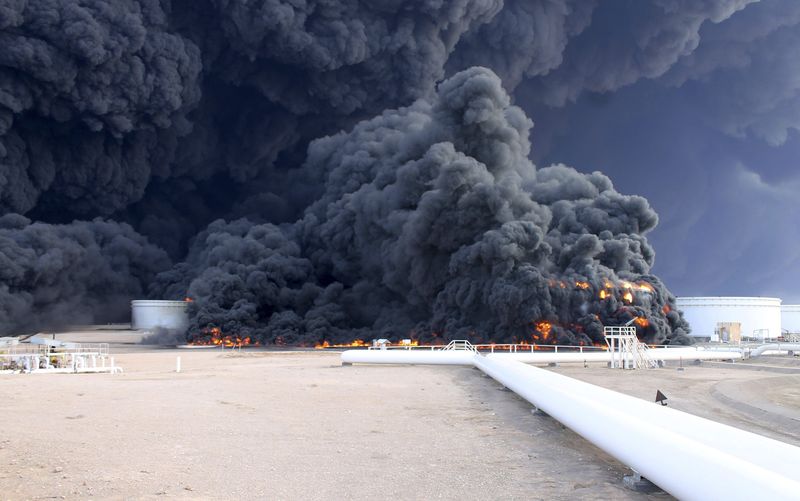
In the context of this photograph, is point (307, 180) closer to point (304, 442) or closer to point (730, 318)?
point (730, 318)

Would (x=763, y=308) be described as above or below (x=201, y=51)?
below

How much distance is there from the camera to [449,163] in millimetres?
63688

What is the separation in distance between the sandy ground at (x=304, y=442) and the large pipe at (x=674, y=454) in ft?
1.77

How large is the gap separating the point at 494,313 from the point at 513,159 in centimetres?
1960

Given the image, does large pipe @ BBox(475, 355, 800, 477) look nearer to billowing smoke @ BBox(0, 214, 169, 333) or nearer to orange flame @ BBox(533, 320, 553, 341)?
orange flame @ BBox(533, 320, 553, 341)

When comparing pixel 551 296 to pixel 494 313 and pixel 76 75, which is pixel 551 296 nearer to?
pixel 494 313

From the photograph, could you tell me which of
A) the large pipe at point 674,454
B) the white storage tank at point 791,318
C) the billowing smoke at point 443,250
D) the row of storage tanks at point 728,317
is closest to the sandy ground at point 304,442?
the large pipe at point 674,454

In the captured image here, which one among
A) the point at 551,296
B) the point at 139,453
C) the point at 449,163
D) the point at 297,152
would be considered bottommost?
the point at 139,453

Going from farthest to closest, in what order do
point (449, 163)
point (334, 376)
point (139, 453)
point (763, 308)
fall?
point (763, 308) → point (449, 163) → point (334, 376) → point (139, 453)

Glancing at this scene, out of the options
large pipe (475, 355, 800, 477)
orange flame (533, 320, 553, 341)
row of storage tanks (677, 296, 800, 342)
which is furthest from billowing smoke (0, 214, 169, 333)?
large pipe (475, 355, 800, 477)

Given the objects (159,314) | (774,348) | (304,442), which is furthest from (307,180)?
(304,442)

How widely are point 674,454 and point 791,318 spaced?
304ft

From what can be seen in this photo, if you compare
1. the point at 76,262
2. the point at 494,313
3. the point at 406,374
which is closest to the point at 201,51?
the point at 76,262

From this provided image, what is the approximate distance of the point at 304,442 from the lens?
14.6 meters
